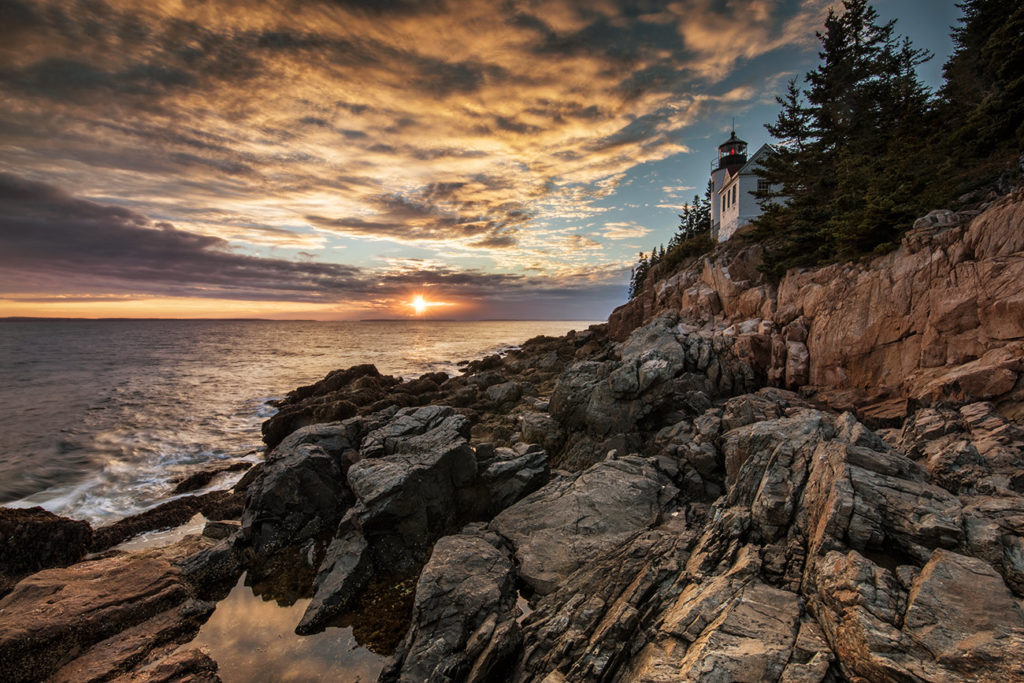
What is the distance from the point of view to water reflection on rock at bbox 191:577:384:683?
372 inches

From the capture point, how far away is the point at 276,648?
10164 mm

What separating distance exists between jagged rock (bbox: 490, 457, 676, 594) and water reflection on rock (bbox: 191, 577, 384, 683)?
4566 mm

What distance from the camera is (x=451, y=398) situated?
1135 inches

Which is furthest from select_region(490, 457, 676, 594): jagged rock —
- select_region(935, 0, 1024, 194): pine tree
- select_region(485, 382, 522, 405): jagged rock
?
select_region(935, 0, 1024, 194): pine tree

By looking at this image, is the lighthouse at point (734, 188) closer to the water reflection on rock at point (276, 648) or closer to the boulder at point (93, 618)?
the water reflection on rock at point (276, 648)

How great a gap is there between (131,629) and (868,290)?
30.2 meters

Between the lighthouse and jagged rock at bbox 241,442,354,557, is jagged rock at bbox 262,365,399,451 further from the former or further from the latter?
the lighthouse

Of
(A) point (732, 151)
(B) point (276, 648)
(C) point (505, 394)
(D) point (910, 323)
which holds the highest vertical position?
(A) point (732, 151)

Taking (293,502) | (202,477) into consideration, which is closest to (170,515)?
(202,477)

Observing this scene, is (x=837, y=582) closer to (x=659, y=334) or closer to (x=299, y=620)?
(x=299, y=620)

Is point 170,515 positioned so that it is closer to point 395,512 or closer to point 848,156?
point 395,512

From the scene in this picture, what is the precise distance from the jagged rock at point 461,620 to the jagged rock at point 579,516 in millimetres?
959

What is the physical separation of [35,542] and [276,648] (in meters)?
10.4

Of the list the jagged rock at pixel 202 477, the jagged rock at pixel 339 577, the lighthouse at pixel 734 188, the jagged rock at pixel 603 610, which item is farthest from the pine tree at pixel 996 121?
the jagged rock at pixel 202 477
